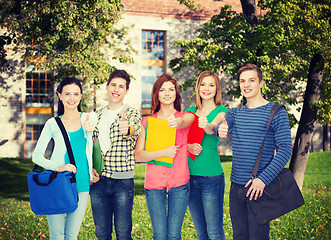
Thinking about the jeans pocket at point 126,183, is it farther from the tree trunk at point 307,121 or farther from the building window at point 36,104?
the building window at point 36,104

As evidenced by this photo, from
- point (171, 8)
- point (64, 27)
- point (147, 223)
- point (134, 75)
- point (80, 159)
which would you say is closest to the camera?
point (80, 159)

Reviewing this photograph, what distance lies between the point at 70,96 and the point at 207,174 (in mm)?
1855

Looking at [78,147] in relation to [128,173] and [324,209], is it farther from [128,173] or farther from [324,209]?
[324,209]

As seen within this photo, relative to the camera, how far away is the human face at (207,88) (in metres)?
4.29

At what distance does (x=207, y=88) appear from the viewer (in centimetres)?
430

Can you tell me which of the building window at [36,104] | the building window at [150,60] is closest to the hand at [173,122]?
the building window at [150,60]

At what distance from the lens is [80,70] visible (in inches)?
509

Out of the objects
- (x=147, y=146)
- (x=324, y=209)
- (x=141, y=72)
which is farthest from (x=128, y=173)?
(x=141, y=72)

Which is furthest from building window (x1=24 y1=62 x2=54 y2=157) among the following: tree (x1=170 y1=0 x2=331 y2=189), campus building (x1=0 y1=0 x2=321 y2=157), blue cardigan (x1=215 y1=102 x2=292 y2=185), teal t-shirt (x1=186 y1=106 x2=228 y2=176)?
blue cardigan (x1=215 y1=102 x2=292 y2=185)

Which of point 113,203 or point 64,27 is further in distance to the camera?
point 64,27

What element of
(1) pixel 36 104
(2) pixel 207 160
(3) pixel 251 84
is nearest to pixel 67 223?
(2) pixel 207 160

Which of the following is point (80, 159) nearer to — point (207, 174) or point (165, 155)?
point (165, 155)

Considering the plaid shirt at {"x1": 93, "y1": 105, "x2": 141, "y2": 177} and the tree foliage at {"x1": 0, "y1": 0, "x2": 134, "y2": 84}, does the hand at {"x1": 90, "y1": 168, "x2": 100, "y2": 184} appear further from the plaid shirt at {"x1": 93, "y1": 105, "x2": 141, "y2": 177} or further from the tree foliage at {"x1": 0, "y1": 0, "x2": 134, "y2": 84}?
the tree foliage at {"x1": 0, "y1": 0, "x2": 134, "y2": 84}

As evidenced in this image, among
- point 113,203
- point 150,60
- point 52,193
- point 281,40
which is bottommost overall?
point 113,203
